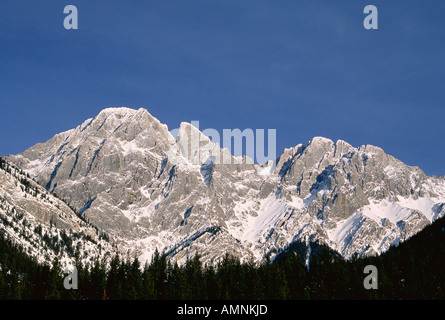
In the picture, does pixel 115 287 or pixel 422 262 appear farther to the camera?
pixel 422 262

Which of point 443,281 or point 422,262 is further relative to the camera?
point 422,262

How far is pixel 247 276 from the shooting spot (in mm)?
148125
